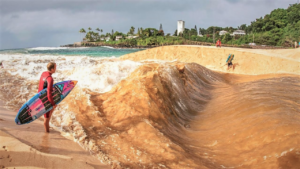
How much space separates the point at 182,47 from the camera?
27828 millimetres

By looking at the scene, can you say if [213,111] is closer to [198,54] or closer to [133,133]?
[133,133]

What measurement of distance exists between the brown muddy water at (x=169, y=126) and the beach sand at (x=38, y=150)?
11.3 inches

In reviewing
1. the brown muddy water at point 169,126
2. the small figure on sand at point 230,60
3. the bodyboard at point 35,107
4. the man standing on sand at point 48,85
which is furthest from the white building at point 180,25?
the bodyboard at point 35,107

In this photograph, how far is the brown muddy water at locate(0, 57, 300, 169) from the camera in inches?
169

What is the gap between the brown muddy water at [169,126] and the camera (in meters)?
4.29

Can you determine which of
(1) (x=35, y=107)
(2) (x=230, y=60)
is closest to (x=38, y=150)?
(1) (x=35, y=107)

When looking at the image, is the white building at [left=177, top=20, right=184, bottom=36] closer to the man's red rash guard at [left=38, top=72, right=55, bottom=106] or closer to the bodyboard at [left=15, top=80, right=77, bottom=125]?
the man's red rash guard at [left=38, top=72, right=55, bottom=106]

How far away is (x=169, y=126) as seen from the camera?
5855 millimetres

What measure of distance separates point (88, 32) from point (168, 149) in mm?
118494

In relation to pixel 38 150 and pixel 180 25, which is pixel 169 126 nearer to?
pixel 38 150

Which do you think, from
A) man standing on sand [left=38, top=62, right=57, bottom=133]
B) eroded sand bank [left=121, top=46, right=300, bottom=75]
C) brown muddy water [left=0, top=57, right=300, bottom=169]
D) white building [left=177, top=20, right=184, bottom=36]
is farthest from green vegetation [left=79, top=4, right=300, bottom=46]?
man standing on sand [left=38, top=62, right=57, bottom=133]

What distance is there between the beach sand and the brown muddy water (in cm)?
29

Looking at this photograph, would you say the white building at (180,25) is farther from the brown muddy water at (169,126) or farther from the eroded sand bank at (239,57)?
the brown muddy water at (169,126)

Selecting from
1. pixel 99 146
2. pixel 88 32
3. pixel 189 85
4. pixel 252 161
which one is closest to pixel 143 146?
pixel 99 146
